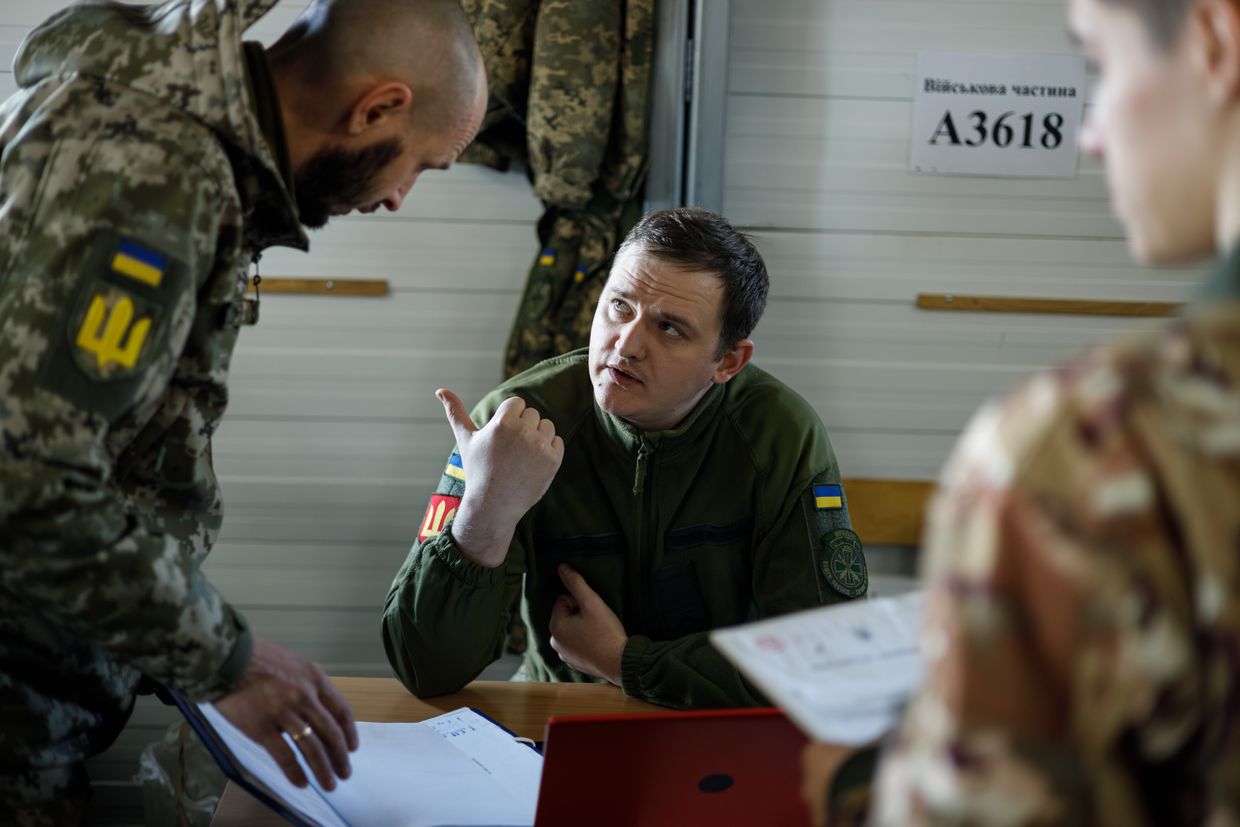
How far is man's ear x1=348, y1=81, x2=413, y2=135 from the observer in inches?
50.0

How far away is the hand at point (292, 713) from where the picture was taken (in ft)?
3.77

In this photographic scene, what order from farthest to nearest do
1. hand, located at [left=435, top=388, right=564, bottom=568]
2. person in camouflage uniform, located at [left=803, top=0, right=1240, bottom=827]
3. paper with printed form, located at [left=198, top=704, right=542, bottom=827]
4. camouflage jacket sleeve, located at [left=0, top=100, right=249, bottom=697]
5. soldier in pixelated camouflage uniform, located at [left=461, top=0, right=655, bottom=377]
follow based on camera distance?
1. soldier in pixelated camouflage uniform, located at [left=461, top=0, right=655, bottom=377]
2. hand, located at [left=435, top=388, right=564, bottom=568]
3. paper with printed form, located at [left=198, top=704, right=542, bottom=827]
4. camouflage jacket sleeve, located at [left=0, top=100, right=249, bottom=697]
5. person in camouflage uniform, located at [left=803, top=0, right=1240, bottom=827]

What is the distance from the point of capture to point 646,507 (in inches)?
78.1

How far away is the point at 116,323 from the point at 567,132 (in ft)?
6.97

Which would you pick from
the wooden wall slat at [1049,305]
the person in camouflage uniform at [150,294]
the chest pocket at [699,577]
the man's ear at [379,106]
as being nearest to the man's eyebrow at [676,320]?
the chest pocket at [699,577]

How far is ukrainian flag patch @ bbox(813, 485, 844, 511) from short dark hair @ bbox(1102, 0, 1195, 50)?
4.60ft

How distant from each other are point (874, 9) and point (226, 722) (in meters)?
2.87

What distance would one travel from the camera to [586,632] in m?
1.81

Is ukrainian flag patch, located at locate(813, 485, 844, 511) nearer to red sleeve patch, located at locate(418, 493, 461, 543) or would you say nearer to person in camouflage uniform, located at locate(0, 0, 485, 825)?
red sleeve patch, located at locate(418, 493, 461, 543)

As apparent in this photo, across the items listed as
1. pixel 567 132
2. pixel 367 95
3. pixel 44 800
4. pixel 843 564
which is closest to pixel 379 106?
pixel 367 95

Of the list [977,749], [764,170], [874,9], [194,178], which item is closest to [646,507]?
[194,178]

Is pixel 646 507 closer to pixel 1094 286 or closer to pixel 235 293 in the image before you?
pixel 235 293

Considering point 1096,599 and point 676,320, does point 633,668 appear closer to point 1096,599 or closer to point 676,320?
point 676,320

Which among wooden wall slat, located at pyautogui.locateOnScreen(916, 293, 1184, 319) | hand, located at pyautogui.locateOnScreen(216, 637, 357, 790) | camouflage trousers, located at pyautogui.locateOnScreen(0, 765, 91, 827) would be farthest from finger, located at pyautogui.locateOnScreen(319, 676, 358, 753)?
wooden wall slat, located at pyautogui.locateOnScreen(916, 293, 1184, 319)
